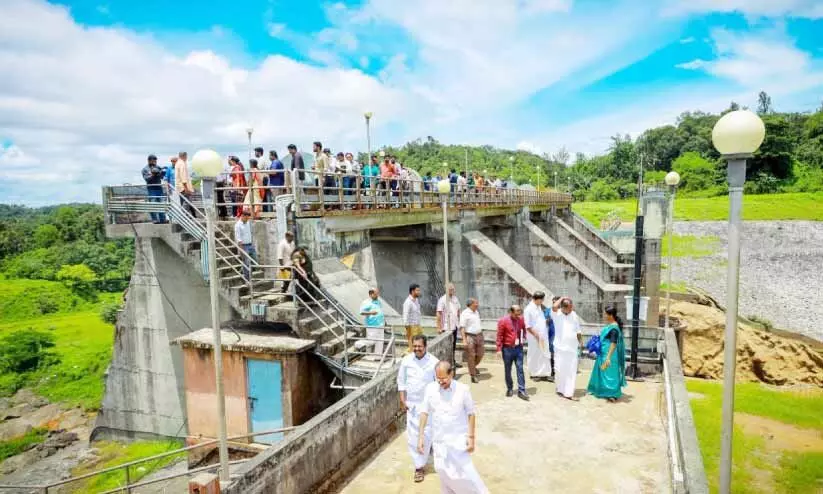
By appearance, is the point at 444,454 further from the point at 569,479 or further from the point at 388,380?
the point at 388,380

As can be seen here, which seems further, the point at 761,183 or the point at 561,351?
the point at 761,183

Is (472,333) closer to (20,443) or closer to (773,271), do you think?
(20,443)

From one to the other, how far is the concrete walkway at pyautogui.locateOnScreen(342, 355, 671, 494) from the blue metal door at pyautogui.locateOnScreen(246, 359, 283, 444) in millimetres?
2918

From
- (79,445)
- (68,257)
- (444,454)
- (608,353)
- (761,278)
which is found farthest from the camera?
(68,257)

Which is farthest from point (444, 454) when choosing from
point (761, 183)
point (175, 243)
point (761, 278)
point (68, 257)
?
point (761, 183)

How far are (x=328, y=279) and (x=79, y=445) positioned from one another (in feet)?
50.5

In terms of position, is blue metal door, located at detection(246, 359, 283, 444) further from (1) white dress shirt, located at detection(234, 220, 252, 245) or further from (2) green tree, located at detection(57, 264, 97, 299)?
(2) green tree, located at detection(57, 264, 97, 299)

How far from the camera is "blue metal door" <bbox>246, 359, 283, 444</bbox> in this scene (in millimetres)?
8734

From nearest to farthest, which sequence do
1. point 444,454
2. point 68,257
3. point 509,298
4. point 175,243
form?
point 444,454 < point 175,243 < point 509,298 < point 68,257

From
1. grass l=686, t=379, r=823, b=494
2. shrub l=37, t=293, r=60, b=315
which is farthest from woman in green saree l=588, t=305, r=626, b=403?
shrub l=37, t=293, r=60, b=315

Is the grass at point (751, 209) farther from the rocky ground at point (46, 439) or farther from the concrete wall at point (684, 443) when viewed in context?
the rocky ground at point (46, 439)

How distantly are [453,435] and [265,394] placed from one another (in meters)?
5.37

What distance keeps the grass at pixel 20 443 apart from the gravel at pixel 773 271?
115 feet

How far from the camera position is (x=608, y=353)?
7.77m
